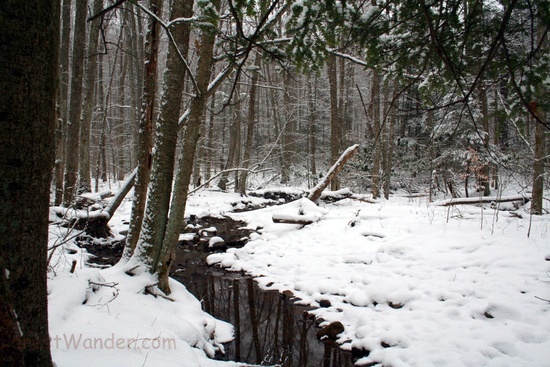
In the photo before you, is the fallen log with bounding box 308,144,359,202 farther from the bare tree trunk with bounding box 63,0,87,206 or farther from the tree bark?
the tree bark

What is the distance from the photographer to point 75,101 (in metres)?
8.16

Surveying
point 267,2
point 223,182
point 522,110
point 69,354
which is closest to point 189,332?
point 69,354

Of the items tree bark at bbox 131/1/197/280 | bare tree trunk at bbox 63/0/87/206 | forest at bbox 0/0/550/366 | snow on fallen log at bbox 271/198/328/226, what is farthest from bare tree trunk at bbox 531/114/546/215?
bare tree trunk at bbox 63/0/87/206

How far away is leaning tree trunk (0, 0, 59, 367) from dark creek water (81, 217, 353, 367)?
2.99 m

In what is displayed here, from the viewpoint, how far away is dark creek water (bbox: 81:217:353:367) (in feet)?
12.5

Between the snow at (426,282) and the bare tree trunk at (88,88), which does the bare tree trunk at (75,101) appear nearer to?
the bare tree trunk at (88,88)

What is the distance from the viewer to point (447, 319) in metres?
3.84

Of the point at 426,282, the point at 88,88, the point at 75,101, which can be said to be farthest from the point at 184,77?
the point at 88,88

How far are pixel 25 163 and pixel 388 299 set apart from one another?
15.1 ft

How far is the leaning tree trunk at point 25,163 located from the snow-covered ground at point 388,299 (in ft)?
4.26

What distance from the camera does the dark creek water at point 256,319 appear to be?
382 centimetres

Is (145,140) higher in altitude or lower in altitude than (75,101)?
lower

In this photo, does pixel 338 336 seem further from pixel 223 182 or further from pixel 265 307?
pixel 223 182

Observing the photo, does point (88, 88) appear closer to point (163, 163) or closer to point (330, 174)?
point (163, 163)
